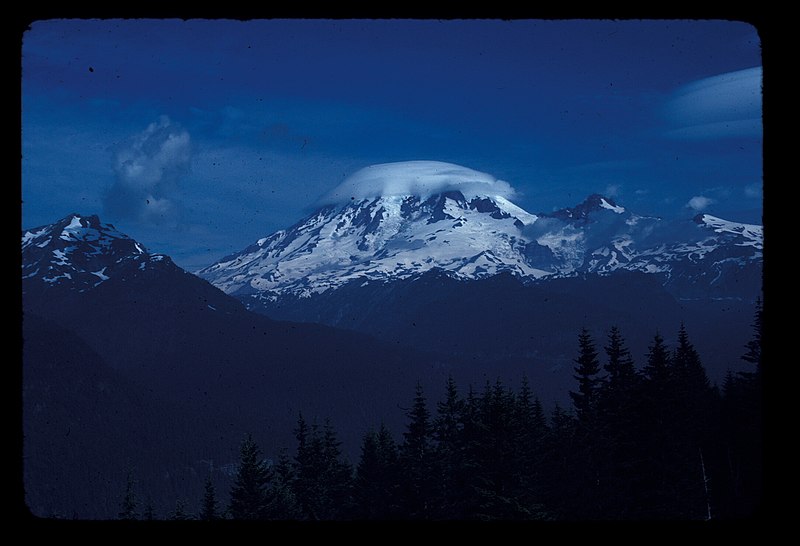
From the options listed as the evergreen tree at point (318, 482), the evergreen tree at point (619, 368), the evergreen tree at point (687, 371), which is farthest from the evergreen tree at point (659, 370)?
the evergreen tree at point (318, 482)

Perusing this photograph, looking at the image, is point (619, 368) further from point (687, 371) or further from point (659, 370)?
point (687, 371)

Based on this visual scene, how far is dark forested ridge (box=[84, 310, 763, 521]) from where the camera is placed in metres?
32.3

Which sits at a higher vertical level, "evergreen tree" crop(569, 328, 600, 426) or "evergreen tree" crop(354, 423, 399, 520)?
"evergreen tree" crop(569, 328, 600, 426)

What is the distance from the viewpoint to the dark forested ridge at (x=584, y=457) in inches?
1271

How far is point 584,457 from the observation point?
120 ft

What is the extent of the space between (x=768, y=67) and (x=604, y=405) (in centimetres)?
3389

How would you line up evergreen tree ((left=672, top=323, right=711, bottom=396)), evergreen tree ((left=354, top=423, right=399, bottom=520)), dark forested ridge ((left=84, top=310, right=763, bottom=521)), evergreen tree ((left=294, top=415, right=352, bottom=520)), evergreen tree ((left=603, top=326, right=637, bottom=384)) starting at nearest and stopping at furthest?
dark forested ridge ((left=84, top=310, right=763, bottom=521)) < evergreen tree ((left=603, top=326, right=637, bottom=384)) < evergreen tree ((left=672, top=323, right=711, bottom=396)) < evergreen tree ((left=354, top=423, right=399, bottom=520)) < evergreen tree ((left=294, top=415, right=352, bottom=520))

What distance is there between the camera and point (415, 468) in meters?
39.7

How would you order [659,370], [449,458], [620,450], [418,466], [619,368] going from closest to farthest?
[620,450]
[659,370]
[619,368]
[449,458]
[418,466]

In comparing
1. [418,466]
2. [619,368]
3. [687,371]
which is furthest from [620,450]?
[418,466]

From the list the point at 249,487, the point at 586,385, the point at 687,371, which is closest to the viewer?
the point at 687,371

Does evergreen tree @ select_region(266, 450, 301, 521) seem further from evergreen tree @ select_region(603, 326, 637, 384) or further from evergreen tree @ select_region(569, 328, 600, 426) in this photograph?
evergreen tree @ select_region(603, 326, 637, 384)

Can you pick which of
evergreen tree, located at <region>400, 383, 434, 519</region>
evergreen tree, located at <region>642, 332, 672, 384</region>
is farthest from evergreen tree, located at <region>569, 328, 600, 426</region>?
evergreen tree, located at <region>400, 383, 434, 519</region>

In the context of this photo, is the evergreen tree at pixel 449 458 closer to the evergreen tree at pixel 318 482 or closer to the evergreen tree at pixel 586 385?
the evergreen tree at pixel 586 385
